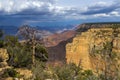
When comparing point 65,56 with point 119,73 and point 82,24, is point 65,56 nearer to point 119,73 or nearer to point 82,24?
point 82,24

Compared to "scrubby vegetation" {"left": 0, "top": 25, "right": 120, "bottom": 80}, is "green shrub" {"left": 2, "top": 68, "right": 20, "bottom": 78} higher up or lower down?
lower down

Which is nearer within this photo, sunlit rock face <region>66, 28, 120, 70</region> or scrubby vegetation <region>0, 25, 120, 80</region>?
scrubby vegetation <region>0, 25, 120, 80</region>

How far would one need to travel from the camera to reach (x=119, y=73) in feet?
37.9

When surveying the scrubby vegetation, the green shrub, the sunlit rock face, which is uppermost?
the scrubby vegetation

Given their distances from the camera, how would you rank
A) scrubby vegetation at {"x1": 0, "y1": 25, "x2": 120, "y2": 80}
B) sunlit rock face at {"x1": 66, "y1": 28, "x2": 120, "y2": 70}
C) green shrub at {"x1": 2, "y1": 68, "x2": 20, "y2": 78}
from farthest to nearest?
sunlit rock face at {"x1": 66, "y1": 28, "x2": 120, "y2": 70}, green shrub at {"x1": 2, "y1": 68, "x2": 20, "y2": 78}, scrubby vegetation at {"x1": 0, "y1": 25, "x2": 120, "y2": 80}

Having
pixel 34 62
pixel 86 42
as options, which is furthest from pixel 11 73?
pixel 86 42

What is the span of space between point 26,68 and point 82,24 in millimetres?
42523

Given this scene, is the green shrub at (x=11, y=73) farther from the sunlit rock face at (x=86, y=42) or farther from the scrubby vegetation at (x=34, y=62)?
the sunlit rock face at (x=86, y=42)

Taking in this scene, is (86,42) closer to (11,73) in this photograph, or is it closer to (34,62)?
(34,62)

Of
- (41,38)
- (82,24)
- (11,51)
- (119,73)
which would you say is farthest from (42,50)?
(82,24)

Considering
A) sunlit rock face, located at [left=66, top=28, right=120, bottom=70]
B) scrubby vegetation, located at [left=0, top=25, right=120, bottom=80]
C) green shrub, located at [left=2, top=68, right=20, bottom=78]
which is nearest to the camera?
scrubby vegetation, located at [left=0, top=25, right=120, bottom=80]

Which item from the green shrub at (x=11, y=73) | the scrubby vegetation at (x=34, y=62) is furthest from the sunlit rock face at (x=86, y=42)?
the green shrub at (x=11, y=73)

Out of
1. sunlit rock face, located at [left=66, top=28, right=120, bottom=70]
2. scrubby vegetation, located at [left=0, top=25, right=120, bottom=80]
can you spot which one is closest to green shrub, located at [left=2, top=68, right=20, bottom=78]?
scrubby vegetation, located at [left=0, top=25, right=120, bottom=80]

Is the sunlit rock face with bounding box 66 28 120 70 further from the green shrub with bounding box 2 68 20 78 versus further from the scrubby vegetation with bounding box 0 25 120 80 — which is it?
the green shrub with bounding box 2 68 20 78
